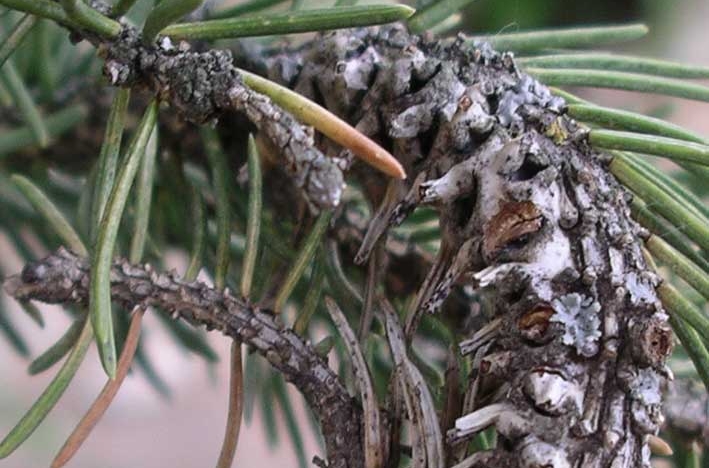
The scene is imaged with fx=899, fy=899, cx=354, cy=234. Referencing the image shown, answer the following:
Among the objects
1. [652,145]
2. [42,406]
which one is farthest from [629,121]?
[42,406]

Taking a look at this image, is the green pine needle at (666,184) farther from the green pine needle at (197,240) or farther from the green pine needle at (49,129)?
the green pine needle at (49,129)

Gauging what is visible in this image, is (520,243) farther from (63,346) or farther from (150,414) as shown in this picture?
(150,414)

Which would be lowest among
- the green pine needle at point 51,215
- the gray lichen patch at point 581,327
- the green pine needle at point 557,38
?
the gray lichen patch at point 581,327

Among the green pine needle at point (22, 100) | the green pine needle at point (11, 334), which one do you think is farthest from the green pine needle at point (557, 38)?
the green pine needle at point (11, 334)

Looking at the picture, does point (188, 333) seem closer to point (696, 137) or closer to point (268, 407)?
point (268, 407)

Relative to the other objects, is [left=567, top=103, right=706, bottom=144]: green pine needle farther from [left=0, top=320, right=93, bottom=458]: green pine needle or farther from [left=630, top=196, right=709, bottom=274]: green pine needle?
[left=0, top=320, right=93, bottom=458]: green pine needle

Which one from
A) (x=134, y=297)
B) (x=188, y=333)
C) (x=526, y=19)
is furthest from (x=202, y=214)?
(x=526, y=19)

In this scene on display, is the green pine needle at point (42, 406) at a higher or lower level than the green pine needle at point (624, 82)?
lower

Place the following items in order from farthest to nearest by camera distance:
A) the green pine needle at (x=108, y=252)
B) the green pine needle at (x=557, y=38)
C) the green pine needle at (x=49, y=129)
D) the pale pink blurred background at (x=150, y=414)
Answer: the pale pink blurred background at (x=150, y=414)
the green pine needle at (x=49, y=129)
the green pine needle at (x=557, y=38)
the green pine needle at (x=108, y=252)
